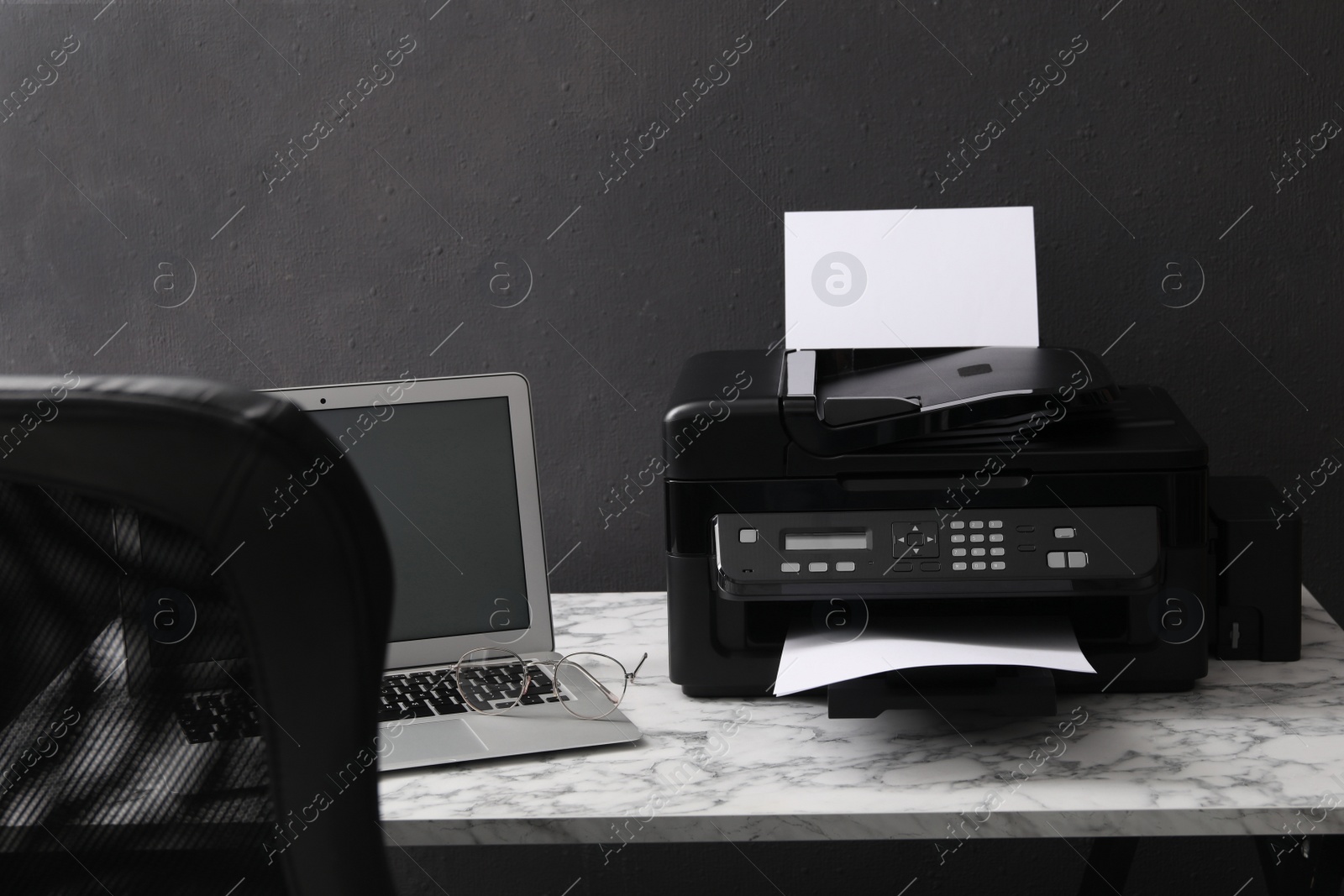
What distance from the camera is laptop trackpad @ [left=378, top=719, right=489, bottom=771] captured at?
1.02 meters

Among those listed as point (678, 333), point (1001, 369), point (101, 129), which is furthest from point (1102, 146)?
point (101, 129)

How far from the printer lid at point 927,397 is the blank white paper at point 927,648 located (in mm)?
186

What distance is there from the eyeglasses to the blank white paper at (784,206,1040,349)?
18.2 inches

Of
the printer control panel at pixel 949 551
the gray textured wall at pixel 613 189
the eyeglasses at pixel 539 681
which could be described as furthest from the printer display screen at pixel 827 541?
the gray textured wall at pixel 613 189

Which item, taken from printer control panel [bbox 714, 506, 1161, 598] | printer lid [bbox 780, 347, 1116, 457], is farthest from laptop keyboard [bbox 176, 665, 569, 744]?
printer lid [bbox 780, 347, 1116, 457]

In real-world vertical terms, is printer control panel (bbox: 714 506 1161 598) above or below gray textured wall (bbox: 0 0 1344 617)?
below

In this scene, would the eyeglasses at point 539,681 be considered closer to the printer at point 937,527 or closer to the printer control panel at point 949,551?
the printer at point 937,527

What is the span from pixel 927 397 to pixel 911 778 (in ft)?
1.19

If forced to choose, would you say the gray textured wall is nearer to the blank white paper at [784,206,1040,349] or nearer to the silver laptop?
the blank white paper at [784,206,1040,349]

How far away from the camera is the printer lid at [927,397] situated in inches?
41.4

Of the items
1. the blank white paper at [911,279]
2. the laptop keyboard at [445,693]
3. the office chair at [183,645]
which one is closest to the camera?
the office chair at [183,645]

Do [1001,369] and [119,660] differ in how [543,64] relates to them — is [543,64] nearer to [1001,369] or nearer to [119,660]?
[1001,369]

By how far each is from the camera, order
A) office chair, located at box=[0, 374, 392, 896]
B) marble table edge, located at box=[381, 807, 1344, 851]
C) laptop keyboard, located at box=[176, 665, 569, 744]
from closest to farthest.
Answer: office chair, located at box=[0, 374, 392, 896] → marble table edge, located at box=[381, 807, 1344, 851] → laptop keyboard, located at box=[176, 665, 569, 744]

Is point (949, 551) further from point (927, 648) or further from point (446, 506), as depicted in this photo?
point (446, 506)
